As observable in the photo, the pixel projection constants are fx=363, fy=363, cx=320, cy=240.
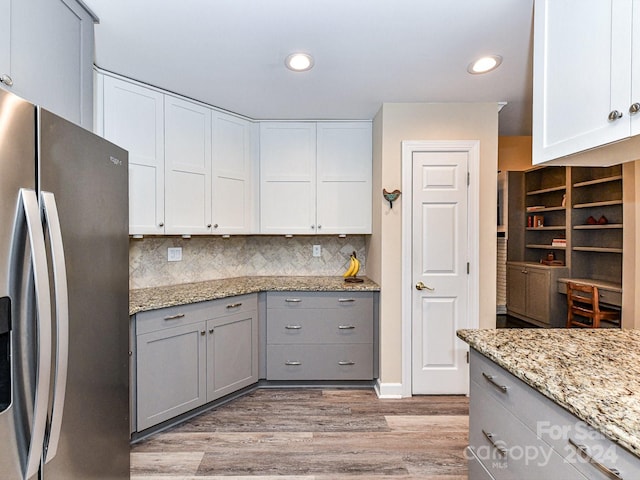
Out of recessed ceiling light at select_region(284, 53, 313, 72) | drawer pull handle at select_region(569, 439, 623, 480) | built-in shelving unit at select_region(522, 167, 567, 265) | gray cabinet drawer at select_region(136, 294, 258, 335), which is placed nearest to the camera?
drawer pull handle at select_region(569, 439, 623, 480)

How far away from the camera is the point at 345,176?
3.36m

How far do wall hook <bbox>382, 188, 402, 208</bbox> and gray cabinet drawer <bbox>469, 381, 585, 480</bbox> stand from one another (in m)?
1.67

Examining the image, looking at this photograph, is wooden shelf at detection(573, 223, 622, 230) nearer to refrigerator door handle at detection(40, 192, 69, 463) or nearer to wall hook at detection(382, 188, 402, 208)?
wall hook at detection(382, 188, 402, 208)

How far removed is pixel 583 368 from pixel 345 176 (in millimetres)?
2501

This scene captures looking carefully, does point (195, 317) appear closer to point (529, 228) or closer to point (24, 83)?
point (24, 83)

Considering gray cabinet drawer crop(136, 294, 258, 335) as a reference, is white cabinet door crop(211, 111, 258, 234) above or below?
above

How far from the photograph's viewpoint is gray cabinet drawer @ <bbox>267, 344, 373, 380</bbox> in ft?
10.3

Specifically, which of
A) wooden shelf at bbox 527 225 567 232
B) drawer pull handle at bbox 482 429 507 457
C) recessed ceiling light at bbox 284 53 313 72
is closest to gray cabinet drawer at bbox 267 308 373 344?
drawer pull handle at bbox 482 429 507 457

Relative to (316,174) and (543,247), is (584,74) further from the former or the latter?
(543,247)

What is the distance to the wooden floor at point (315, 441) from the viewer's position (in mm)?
2059

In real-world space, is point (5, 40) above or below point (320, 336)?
above

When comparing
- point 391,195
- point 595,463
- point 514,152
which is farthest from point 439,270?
point 595,463

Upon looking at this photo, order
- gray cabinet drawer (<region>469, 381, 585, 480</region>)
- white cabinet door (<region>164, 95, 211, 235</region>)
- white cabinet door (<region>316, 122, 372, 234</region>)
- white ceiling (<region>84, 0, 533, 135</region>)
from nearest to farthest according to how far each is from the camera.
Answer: gray cabinet drawer (<region>469, 381, 585, 480</region>)
white ceiling (<region>84, 0, 533, 135</region>)
white cabinet door (<region>164, 95, 211, 235</region>)
white cabinet door (<region>316, 122, 372, 234</region>)

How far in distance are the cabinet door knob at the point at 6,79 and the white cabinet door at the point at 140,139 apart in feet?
3.63
